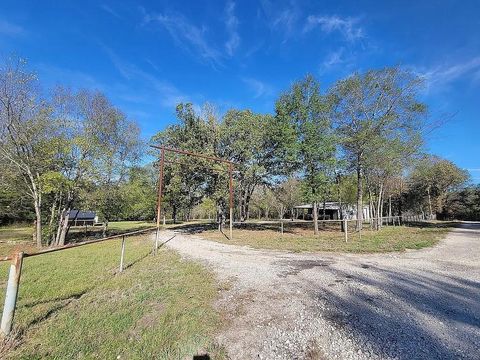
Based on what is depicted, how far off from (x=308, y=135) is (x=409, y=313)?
1491 cm

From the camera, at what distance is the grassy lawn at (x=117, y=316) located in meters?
3.15

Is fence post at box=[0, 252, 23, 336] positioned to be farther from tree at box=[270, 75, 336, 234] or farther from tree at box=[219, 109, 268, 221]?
tree at box=[219, 109, 268, 221]

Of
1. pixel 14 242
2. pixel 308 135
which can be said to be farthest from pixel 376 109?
pixel 14 242

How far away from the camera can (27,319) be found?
161 inches

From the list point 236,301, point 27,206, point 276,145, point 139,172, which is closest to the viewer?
point 236,301

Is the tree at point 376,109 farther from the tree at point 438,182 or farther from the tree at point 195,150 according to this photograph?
the tree at point 438,182

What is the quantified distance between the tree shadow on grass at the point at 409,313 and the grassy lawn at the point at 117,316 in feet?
6.27

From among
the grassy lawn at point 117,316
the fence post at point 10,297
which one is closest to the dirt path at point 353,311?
the grassy lawn at point 117,316

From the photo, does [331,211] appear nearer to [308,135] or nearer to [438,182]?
[438,182]

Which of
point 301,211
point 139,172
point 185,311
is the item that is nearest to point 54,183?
point 139,172

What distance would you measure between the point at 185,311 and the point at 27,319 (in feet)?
7.85

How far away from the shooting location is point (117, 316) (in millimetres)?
4086

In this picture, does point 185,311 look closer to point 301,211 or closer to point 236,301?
point 236,301

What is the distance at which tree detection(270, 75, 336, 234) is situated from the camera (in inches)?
695
